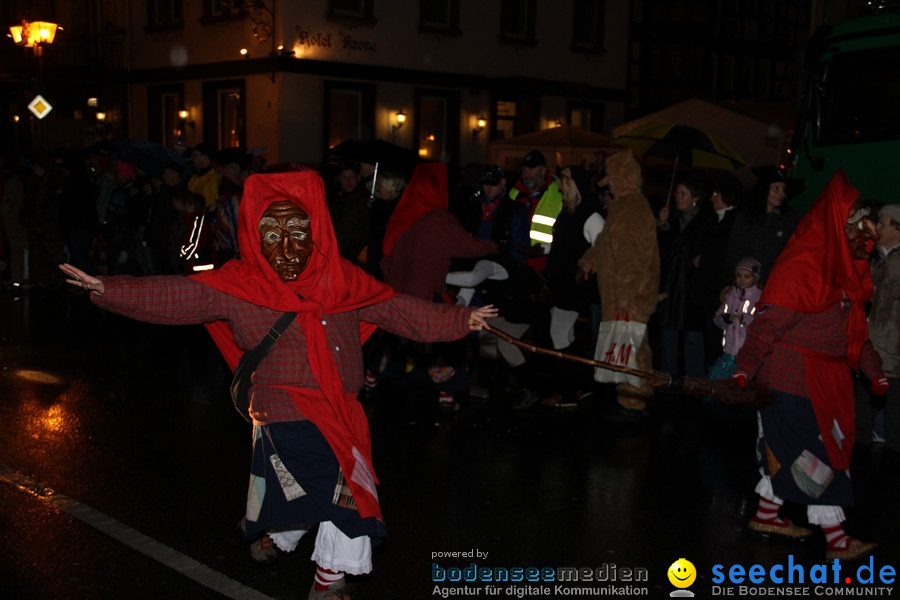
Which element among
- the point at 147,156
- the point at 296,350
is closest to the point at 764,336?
the point at 296,350

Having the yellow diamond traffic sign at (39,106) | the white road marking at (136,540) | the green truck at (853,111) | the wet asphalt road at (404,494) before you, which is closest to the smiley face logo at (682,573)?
the wet asphalt road at (404,494)

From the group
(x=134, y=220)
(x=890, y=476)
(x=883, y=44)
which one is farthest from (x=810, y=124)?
(x=134, y=220)

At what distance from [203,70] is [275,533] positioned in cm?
2126

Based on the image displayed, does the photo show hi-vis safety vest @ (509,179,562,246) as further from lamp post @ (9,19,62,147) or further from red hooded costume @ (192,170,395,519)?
lamp post @ (9,19,62,147)

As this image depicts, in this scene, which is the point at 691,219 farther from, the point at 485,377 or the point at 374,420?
the point at 374,420

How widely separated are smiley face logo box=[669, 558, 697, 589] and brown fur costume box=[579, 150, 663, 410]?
10.3ft

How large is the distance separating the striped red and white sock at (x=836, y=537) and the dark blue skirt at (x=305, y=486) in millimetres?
2674

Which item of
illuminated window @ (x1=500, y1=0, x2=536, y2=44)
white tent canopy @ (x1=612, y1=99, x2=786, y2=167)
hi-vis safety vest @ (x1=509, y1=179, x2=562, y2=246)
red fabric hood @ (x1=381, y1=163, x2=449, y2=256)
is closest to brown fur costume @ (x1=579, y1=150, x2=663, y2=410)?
hi-vis safety vest @ (x1=509, y1=179, x2=562, y2=246)

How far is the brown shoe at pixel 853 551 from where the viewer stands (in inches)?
217

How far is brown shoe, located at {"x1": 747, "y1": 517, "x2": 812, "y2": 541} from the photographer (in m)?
5.83

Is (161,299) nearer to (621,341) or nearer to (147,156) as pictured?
(621,341)

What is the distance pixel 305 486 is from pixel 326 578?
0.44 meters

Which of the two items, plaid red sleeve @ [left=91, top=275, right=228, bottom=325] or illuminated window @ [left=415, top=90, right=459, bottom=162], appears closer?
plaid red sleeve @ [left=91, top=275, right=228, bottom=325]

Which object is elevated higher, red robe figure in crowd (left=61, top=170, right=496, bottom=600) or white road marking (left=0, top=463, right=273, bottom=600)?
red robe figure in crowd (left=61, top=170, right=496, bottom=600)
